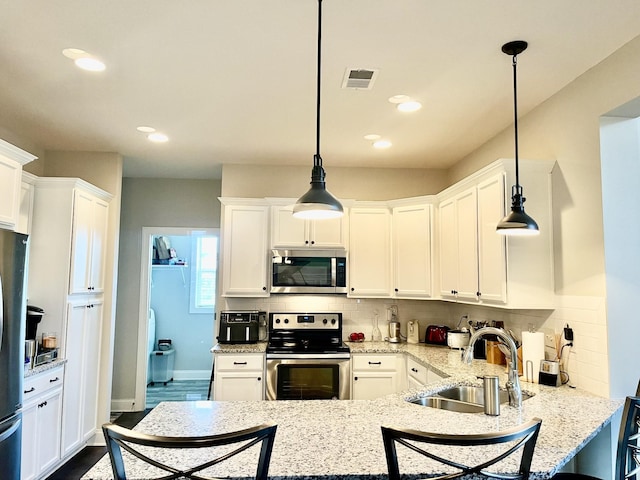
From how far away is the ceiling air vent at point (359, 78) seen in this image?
8.78 feet

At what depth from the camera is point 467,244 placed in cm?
358

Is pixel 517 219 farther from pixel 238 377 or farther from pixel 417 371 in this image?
pixel 238 377

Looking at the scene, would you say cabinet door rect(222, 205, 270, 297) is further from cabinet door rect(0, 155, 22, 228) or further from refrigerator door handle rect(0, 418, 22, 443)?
refrigerator door handle rect(0, 418, 22, 443)

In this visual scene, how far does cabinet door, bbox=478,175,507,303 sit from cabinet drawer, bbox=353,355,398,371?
1167 millimetres

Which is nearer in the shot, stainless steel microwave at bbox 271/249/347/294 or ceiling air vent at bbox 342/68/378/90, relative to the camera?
ceiling air vent at bbox 342/68/378/90

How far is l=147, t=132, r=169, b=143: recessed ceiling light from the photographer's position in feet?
12.6

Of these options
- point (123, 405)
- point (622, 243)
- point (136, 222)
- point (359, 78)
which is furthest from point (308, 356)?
point (136, 222)

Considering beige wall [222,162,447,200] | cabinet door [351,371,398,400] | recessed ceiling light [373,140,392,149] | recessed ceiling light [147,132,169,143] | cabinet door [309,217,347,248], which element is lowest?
cabinet door [351,371,398,400]

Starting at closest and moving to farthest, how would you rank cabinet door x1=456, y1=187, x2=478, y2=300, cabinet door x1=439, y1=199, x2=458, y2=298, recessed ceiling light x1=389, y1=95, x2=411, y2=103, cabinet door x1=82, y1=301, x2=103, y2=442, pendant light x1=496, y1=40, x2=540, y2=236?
1. pendant light x1=496, y1=40, x2=540, y2=236
2. recessed ceiling light x1=389, y1=95, x2=411, y2=103
3. cabinet door x1=456, y1=187, x2=478, y2=300
4. cabinet door x1=439, y1=199, x2=458, y2=298
5. cabinet door x1=82, y1=301, x2=103, y2=442

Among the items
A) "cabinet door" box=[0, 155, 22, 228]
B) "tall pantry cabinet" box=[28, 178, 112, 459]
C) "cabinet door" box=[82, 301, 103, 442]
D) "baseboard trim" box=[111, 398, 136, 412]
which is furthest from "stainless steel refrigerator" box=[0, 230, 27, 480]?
"baseboard trim" box=[111, 398, 136, 412]

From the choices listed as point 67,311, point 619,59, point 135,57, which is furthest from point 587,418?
point 67,311

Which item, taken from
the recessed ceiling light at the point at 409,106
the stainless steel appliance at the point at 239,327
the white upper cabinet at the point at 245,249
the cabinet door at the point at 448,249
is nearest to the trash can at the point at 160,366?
the stainless steel appliance at the point at 239,327

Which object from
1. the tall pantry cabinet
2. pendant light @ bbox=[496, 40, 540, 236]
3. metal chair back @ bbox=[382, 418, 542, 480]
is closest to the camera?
metal chair back @ bbox=[382, 418, 542, 480]

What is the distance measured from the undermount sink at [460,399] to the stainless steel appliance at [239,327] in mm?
2119
